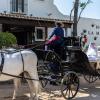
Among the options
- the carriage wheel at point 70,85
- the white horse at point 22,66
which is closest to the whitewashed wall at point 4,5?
the carriage wheel at point 70,85

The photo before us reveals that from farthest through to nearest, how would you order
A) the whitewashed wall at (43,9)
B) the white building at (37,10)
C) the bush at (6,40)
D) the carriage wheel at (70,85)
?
1. the whitewashed wall at (43,9)
2. the white building at (37,10)
3. the bush at (6,40)
4. the carriage wheel at (70,85)

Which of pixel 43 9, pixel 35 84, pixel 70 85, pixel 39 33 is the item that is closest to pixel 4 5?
pixel 39 33

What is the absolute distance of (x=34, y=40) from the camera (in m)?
26.1

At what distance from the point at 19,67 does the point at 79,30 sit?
71.7 ft

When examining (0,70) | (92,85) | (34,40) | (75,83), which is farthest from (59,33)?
(34,40)

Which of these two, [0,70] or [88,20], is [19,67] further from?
[88,20]

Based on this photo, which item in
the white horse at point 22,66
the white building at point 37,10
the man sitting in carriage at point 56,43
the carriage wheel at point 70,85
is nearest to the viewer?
the white horse at point 22,66

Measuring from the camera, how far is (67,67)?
13383mm

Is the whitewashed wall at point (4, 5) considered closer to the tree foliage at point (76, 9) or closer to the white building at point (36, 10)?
the white building at point (36, 10)

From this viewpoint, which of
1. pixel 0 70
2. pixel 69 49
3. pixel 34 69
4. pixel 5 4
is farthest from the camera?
pixel 5 4

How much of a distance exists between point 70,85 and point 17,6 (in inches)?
582

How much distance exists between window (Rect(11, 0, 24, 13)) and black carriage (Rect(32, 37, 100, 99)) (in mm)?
13160

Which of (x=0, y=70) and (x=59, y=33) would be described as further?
(x=59, y=33)

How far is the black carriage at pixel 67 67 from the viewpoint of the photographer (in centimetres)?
1273
